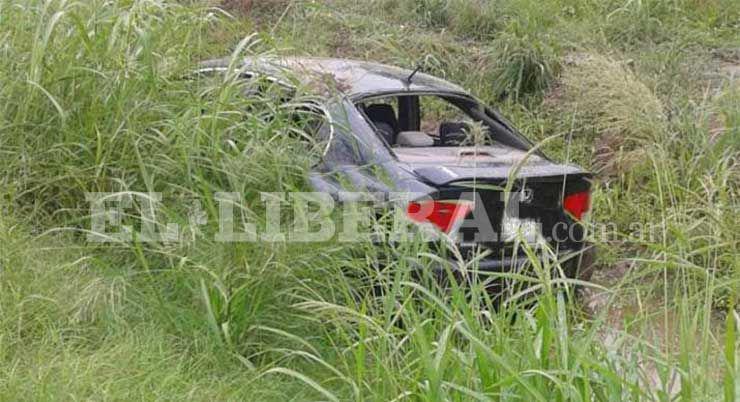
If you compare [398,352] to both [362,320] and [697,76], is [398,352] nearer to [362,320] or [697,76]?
[362,320]

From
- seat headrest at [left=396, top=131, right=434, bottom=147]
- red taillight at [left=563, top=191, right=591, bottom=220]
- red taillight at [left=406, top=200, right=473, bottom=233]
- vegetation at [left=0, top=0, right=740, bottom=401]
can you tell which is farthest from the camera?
seat headrest at [left=396, top=131, right=434, bottom=147]

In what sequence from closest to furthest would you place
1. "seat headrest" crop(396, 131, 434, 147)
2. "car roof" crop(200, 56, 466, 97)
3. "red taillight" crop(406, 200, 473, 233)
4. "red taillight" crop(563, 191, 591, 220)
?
"red taillight" crop(406, 200, 473, 233)
"car roof" crop(200, 56, 466, 97)
"red taillight" crop(563, 191, 591, 220)
"seat headrest" crop(396, 131, 434, 147)

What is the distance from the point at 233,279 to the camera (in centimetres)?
318

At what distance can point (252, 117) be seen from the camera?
12.4ft

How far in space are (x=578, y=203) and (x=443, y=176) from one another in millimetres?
921

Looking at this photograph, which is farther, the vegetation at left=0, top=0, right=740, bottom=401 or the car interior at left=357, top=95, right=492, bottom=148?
the car interior at left=357, top=95, right=492, bottom=148

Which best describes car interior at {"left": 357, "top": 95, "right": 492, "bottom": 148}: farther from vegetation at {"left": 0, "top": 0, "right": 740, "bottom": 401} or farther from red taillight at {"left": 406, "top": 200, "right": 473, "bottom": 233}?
red taillight at {"left": 406, "top": 200, "right": 473, "bottom": 233}

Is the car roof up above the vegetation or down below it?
above

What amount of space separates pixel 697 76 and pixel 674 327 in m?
5.89

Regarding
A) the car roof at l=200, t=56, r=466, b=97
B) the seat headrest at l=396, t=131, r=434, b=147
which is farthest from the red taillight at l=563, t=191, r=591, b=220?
the car roof at l=200, t=56, r=466, b=97

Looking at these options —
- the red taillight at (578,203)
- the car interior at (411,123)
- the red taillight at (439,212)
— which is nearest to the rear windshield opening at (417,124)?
the car interior at (411,123)

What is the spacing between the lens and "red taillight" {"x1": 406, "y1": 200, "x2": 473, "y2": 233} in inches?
142

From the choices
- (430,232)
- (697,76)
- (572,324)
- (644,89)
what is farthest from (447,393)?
(697,76)

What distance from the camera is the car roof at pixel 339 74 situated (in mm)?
3961
